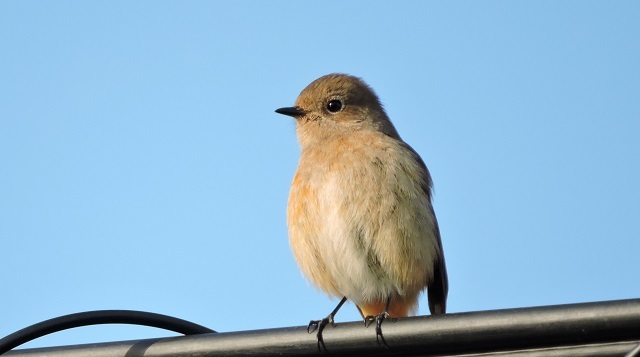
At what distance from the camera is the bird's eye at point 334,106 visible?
320 inches

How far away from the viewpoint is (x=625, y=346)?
3.28 metres

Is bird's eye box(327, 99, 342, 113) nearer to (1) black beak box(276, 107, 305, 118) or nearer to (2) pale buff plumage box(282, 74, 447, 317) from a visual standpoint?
(1) black beak box(276, 107, 305, 118)

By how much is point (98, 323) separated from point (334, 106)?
4678mm

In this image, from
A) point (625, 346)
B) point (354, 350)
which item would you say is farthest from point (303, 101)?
point (625, 346)

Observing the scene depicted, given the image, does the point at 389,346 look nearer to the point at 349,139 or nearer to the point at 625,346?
the point at 625,346

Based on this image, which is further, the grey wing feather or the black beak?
the black beak

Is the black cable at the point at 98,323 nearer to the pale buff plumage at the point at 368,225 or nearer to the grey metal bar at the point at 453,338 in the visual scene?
the grey metal bar at the point at 453,338

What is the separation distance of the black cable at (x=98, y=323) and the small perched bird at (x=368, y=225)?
2.58m

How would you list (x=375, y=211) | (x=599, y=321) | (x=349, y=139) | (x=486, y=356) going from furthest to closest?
(x=349, y=139) < (x=375, y=211) < (x=486, y=356) < (x=599, y=321)

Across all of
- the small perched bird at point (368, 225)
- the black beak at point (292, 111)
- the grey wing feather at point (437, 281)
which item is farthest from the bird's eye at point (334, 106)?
the grey wing feather at point (437, 281)

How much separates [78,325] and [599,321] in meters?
1.93

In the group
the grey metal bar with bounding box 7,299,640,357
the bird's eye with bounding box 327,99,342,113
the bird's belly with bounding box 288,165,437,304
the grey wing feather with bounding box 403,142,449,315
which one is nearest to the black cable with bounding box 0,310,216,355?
the grey metal bar with bounding box 7,299,640,357

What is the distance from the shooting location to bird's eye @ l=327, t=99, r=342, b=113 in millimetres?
8117

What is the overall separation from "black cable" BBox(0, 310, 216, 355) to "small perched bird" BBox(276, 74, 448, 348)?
2576 millimetres
